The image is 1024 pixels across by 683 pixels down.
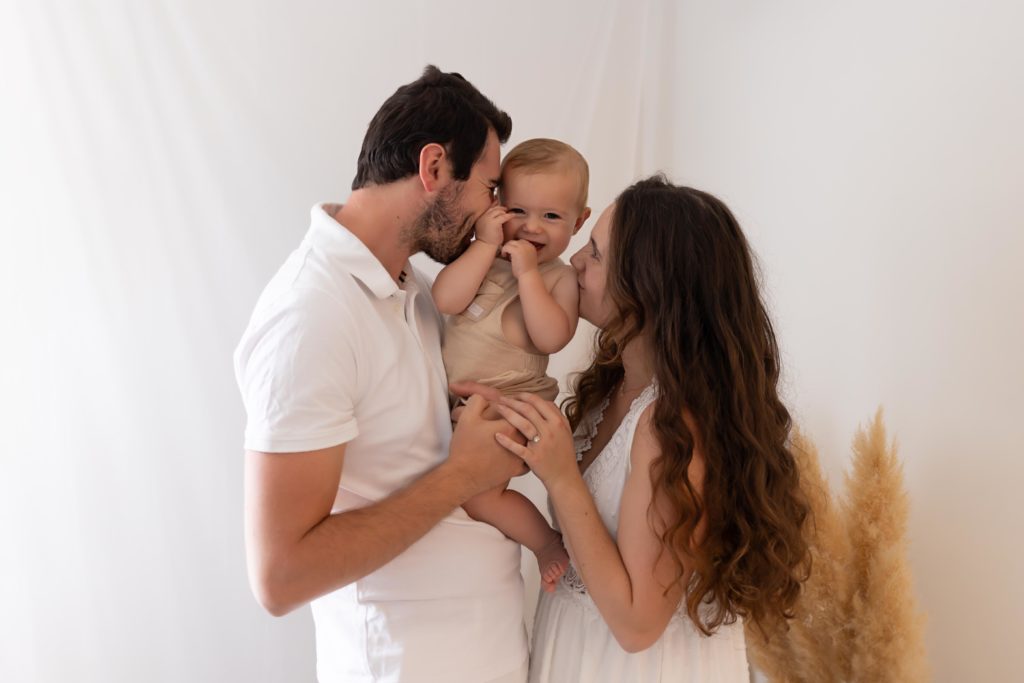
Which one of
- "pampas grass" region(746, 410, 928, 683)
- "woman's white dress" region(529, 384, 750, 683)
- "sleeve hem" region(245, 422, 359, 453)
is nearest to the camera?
"sleeve hem" region(245, 422, 359, 453)

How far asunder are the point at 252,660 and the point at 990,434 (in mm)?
2180

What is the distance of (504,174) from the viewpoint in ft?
6.18

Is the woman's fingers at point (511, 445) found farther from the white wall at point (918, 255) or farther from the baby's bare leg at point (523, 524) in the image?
the white wall at point (918, 255)

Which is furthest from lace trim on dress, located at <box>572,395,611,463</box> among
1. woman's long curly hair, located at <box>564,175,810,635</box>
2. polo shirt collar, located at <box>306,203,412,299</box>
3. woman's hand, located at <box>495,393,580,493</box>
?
polo shirt collar, located at <box>306,203,412,299</box>

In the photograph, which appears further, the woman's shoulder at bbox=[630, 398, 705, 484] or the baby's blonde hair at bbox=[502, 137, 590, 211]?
the baby's blonde hair at bbox=[502, 137, 590, 211]

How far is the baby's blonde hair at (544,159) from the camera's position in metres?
1.85

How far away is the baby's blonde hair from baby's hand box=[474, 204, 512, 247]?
13 cm

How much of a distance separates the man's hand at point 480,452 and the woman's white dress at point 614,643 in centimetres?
19

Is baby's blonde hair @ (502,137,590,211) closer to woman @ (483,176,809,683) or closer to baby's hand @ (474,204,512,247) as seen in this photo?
baby's hand @ (474,204,512,247)

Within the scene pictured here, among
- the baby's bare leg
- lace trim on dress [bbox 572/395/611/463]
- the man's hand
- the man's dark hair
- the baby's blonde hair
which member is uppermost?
Result: the man's dark hair

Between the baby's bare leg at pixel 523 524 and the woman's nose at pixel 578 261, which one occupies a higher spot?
the woman's nose at pixel 578 261

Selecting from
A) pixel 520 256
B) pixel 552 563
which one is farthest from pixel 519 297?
pixel 552 563

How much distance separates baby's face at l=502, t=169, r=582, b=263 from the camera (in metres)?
1.84

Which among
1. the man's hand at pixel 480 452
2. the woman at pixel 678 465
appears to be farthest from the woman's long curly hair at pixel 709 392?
the man's hand at pixel 480 452
